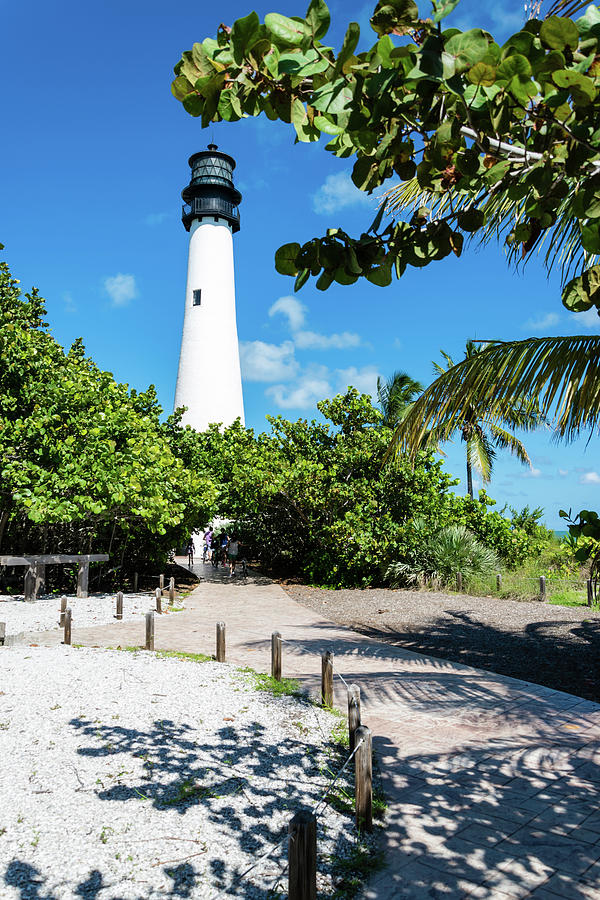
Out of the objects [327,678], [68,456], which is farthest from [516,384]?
[68,456]

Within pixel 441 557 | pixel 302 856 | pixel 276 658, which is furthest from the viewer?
pixel 441 557

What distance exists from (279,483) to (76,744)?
43.8 ft

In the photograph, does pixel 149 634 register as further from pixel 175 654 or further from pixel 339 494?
pixel 339 494

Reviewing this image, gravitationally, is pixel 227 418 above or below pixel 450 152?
above

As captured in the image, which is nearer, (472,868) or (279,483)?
(472,868)

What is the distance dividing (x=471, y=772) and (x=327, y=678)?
6.86 ft

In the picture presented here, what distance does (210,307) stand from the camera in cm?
3297

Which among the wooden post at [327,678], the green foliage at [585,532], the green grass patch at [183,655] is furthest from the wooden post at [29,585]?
the green foliage at [585,532]

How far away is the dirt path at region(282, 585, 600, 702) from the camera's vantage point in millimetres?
8914

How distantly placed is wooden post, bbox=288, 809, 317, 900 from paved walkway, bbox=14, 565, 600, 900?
106 centimetres

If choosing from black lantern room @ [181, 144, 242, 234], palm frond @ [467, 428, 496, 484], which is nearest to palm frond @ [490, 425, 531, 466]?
palm frond @ [467, 428, 496, 484]

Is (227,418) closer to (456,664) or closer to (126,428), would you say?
(126,428)

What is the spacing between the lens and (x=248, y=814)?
4262mm

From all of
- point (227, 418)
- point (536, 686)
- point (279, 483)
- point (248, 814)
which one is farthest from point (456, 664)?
point (227, 418)
